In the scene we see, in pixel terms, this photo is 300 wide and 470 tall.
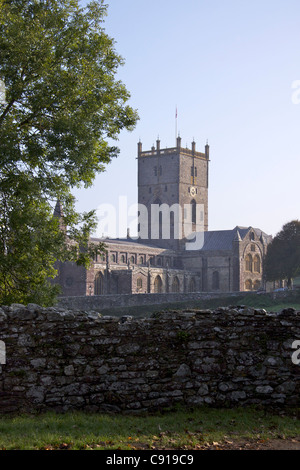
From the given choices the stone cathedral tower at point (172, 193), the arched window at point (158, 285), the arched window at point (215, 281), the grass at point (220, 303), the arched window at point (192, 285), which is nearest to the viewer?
the grass at point (220, 303)

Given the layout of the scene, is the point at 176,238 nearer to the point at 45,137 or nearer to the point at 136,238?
the point at 136,238

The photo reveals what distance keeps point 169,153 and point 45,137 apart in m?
101

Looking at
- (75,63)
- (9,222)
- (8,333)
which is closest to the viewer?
(8,333)

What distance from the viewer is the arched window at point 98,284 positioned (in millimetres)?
86625

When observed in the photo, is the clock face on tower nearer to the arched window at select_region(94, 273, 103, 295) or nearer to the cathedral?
the cathedral

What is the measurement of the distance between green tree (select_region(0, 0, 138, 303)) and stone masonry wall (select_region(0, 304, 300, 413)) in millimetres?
5079

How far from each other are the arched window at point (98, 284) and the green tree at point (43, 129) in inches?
2708

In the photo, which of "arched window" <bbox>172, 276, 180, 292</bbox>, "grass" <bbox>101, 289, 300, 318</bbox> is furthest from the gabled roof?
"grass" <bbox>101, 289, 300, 318</bbox>

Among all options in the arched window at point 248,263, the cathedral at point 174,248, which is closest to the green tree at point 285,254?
the cathedral at point 174,248

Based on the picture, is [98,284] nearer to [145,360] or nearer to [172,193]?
[172,193]

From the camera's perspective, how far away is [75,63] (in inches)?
697

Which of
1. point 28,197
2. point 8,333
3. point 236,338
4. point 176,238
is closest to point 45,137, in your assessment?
point 28,197

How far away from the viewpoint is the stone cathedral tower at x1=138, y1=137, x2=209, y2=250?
11494 cm

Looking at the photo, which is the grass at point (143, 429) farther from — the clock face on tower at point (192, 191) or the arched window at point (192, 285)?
the clock face on tower at point (192, 191)
